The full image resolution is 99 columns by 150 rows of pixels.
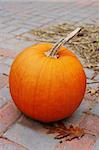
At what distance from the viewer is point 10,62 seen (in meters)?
3.16

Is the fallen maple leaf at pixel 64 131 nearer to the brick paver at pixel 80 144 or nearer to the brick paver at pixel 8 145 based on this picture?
the brick paver at pixel 80 144

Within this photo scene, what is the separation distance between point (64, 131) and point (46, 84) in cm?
38

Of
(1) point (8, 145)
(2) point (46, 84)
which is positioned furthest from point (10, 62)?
(1) point (8, 145)

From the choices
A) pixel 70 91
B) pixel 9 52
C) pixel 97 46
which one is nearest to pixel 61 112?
pixel 70 91

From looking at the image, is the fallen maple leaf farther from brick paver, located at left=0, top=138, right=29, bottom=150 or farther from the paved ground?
brick paver, located at left=0, top=138, right=29, bottom=150

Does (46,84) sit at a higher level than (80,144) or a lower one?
higher

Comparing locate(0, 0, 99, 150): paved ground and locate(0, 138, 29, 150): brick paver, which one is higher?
locate(0, 138, 29, 150): brick paver

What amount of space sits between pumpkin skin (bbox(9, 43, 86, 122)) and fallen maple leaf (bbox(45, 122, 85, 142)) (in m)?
0.08

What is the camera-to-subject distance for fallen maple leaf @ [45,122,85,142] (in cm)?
202

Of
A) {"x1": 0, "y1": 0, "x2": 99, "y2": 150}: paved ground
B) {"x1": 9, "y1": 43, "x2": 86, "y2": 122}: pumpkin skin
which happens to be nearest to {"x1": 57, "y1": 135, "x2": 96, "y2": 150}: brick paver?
{"x1": 0, "y1": 0, "x2": 99, "y2": 150}: paved ground

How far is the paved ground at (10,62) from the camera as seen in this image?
77.3 inches

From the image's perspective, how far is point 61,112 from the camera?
2.04 m

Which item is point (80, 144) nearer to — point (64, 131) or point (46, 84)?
point (64, 131)

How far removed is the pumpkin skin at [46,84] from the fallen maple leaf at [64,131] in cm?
8
